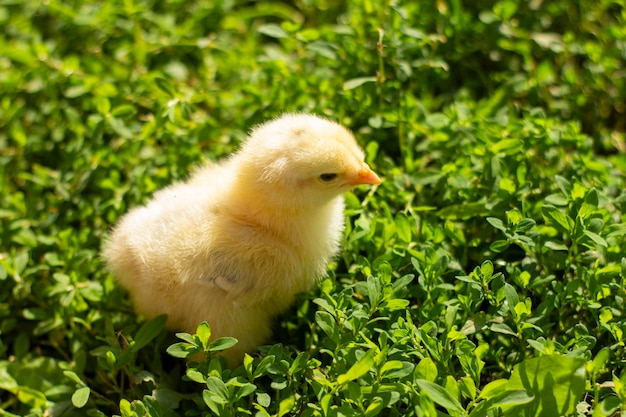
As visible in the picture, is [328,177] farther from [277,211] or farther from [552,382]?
[552,382]

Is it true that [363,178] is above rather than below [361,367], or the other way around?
above

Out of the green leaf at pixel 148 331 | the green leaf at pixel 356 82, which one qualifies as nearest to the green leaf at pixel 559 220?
the green leaf at pixel 356 82

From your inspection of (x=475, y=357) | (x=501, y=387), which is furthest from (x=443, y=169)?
(x=501, y=387)

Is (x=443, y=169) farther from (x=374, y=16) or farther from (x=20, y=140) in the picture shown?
(x=20, y=140)

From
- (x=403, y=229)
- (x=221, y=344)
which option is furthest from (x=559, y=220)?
(x=221, y=344)

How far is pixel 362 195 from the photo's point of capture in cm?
261

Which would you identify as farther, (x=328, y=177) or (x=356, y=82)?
(x=356, y=82)

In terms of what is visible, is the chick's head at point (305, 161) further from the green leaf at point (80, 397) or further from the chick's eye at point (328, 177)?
the green leaf at point (80, 397)

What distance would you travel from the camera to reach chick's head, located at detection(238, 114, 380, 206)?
2.11 metres

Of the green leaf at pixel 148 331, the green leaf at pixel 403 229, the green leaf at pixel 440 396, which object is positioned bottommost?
the green leaf at pixel 148 331

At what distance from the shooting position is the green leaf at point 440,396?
1691 mm

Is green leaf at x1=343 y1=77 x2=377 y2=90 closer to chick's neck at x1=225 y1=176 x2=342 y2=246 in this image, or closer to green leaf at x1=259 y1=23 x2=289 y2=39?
green leaf at x1=259 y1=23 x2=289 y2=39

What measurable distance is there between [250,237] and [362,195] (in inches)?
23.1

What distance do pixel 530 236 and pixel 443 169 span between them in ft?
1.46
